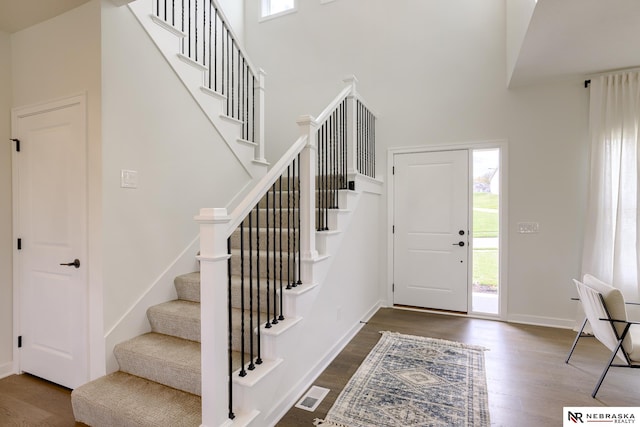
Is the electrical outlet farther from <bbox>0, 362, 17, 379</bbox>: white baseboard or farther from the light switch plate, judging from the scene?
<bbox>0, 362, 17, 379</bbox>: white baseboard

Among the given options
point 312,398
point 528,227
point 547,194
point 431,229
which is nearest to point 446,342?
point 431,229

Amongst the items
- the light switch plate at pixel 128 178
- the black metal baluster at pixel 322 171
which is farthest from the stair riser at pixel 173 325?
the black metal baluster at pixel 322 171

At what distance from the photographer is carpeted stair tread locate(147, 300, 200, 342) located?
2.39 m

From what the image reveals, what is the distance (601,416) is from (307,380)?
2001 mm

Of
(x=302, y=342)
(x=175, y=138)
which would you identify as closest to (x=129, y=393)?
(x=302, y=342)

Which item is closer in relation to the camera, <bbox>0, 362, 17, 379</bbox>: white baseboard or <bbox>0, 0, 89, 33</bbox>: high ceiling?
<bbox>0, 0, 89, 33</bbox>: high ceiling

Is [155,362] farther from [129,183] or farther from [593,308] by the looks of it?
[593,308]

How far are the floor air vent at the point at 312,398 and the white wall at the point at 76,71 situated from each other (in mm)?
1432

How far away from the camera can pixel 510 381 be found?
8.54 feet

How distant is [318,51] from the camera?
15.8 ft

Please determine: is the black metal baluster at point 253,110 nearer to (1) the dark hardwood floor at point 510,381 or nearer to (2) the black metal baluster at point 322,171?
(2) the black metal baluster at point 322,171

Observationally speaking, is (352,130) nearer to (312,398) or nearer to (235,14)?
(312,398)

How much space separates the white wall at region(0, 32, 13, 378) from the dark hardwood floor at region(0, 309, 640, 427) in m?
0.28

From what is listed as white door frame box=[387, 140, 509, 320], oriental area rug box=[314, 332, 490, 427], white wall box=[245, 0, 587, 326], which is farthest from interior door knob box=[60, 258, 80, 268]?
white door frame box=[387, 140, 509, 320]
